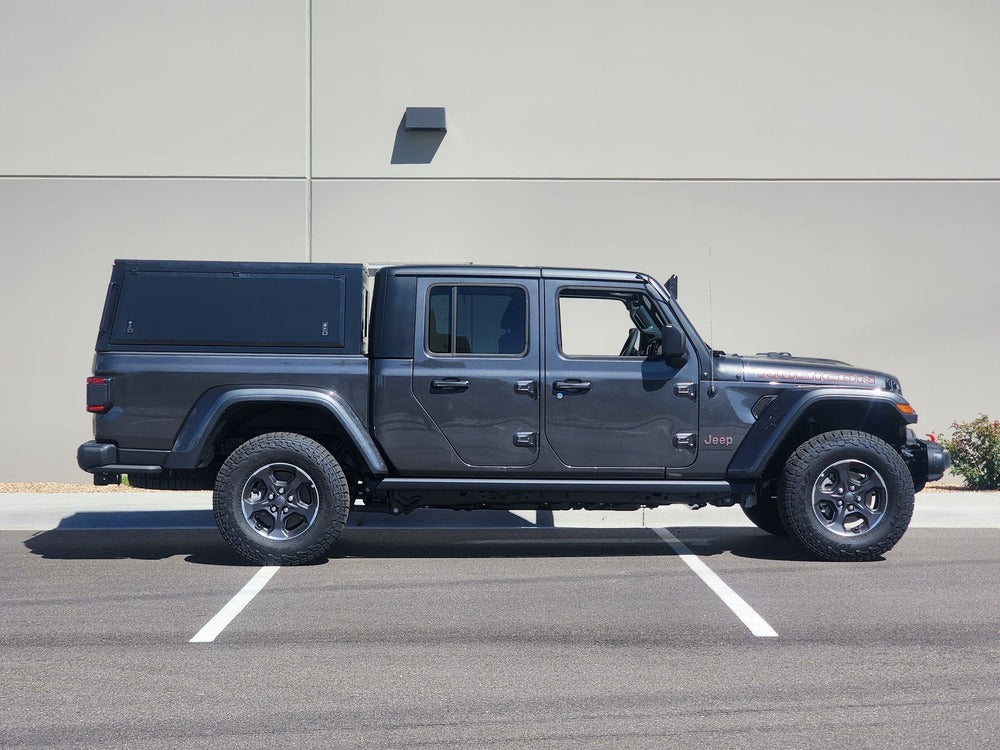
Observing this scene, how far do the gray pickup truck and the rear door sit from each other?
13 mm

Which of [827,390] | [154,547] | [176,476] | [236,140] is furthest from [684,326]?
[236,140]

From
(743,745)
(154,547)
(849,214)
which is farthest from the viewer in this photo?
(849,214)

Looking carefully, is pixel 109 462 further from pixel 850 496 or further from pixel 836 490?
pixel 850 496

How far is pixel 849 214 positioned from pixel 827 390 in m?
5.74

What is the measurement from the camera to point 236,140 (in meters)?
13.6

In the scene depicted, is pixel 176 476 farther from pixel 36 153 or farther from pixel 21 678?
pixel 36 153

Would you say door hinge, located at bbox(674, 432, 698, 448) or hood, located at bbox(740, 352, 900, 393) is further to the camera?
hood, located at bbox(740, 352, 900, 393)

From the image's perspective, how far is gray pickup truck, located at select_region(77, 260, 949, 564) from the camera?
322 inches

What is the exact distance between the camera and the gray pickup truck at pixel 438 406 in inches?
322

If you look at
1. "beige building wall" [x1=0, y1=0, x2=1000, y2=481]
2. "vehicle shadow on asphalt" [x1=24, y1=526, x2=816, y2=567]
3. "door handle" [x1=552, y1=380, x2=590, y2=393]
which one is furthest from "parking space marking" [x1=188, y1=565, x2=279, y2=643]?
"beige building wall" [x1=0, y1=0, x2=1000, y2=481]

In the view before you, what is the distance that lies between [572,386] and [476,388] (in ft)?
2.24

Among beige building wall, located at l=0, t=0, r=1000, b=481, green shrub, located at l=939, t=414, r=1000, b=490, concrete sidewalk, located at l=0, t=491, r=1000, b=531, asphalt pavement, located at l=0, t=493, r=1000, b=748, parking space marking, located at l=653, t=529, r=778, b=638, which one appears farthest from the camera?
beige building wall, located at l=0, t=0, r=1000, b=481

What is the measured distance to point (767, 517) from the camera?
384 inches

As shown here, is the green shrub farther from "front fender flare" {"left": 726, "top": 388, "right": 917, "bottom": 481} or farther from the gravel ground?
the gravel ground
